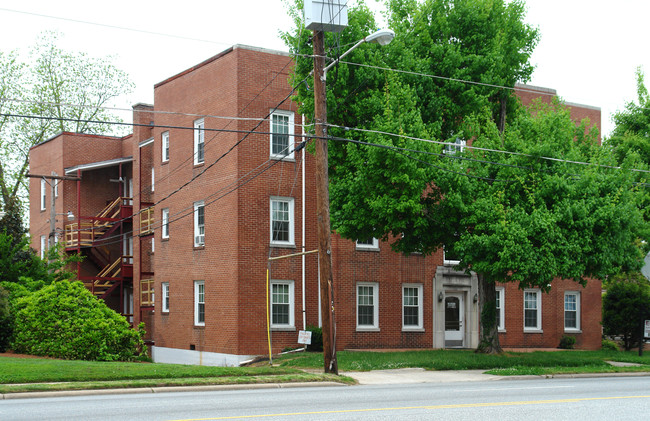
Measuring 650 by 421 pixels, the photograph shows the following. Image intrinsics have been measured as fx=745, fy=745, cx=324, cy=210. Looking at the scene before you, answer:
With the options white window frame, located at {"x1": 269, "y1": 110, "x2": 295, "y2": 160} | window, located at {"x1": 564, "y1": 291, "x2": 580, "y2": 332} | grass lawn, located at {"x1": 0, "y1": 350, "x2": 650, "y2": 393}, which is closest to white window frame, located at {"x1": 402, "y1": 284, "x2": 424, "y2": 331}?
grass lawn, located at {"x1": 0, "y1": 350, "x2": 650, "y2": 393}

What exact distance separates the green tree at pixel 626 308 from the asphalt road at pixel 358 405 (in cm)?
1741

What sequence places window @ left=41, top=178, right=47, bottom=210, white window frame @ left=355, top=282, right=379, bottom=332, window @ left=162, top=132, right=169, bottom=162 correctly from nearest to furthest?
white window frame @ left=355, top=282, right=379, bottom=332, window @ left=162, top=132, right=169, bottom=162, window @ left=41, top=178, right=47, bottom=210

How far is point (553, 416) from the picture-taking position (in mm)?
11312

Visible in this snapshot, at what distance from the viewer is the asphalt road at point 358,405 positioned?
11070 mm

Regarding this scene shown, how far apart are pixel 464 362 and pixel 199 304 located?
1137cm

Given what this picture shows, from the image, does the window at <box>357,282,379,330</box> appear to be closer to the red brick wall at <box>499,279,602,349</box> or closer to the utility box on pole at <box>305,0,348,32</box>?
the red brick wall at <box>499,279,602,349</box>

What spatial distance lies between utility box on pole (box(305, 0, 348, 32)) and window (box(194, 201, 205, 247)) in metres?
11.9

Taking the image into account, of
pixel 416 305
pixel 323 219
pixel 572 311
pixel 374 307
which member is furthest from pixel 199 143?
pixel 572 311

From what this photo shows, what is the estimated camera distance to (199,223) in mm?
29594

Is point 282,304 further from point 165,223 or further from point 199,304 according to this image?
point 165,223

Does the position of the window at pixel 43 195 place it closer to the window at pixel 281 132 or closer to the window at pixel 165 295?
the window at pixel 165 295

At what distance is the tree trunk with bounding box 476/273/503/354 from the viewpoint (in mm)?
24484

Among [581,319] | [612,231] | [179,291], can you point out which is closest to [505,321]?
[581,319]

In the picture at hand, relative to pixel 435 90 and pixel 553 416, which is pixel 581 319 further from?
pixel 553 416
